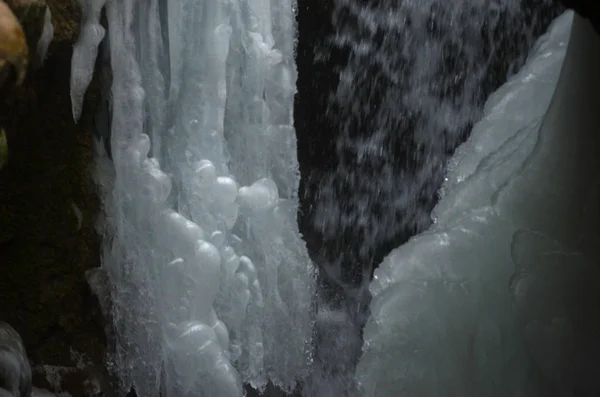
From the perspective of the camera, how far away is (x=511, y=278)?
7.65 ft

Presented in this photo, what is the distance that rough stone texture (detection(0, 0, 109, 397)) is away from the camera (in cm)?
256

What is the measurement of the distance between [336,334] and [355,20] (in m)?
1.86

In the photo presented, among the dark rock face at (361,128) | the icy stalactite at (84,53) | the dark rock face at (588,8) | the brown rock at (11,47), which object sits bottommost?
the dark rock face at (361,128)

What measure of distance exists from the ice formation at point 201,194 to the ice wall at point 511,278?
63 centimetres

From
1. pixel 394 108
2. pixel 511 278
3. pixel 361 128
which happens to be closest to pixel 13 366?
pixel 511 278

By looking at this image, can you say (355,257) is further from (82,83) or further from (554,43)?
(82,83)

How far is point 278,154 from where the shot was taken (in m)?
3.23

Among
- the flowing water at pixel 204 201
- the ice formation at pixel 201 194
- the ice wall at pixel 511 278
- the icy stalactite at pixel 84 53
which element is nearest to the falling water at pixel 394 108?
the flowing water at pixel 204 201

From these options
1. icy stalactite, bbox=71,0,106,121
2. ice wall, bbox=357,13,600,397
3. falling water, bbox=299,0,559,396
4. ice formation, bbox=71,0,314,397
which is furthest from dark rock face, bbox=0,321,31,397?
falling water, bbox=299,0,559,396

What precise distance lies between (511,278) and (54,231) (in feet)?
5.48

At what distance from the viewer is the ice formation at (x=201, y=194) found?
2756mm

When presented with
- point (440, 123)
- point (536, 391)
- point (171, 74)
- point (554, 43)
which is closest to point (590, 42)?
point (536, 391)

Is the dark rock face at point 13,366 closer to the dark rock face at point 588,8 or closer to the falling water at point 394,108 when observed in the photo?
the dark rock face at point 588,8

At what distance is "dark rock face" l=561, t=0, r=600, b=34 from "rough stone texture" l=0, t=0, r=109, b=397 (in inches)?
66.0
